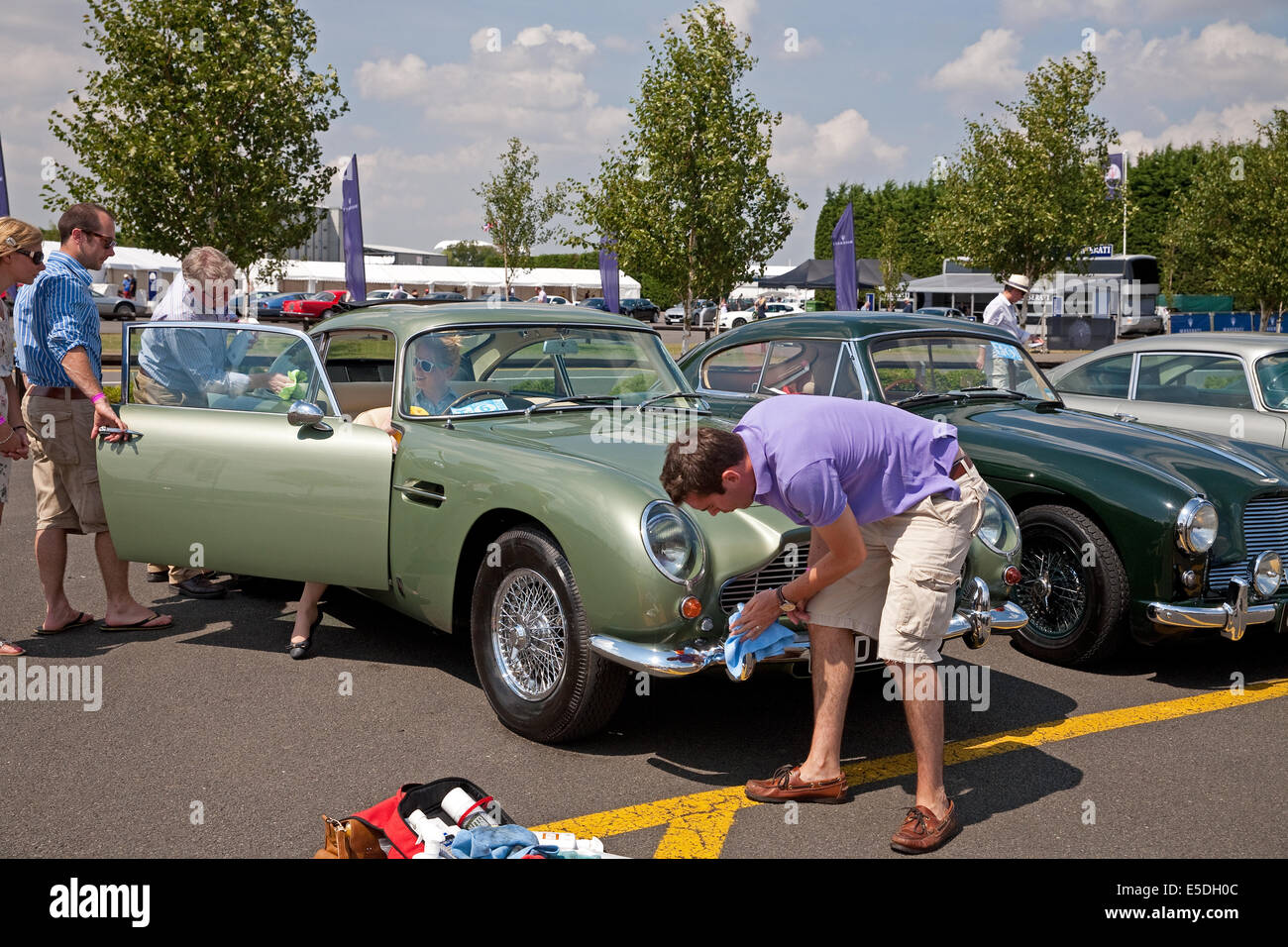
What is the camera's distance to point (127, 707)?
4773mm

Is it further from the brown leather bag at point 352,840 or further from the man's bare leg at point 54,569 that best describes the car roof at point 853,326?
the brown leather bag at point 352,840

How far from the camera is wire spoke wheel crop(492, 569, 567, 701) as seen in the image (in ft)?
14.2

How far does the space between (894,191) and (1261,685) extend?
259ft

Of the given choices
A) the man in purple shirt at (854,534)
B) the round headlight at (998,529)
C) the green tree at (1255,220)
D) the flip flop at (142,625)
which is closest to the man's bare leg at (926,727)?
the man in purple shirt at (854,534)

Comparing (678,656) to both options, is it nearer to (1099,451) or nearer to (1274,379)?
(1099,451)

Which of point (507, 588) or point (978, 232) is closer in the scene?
Result: point (507, 588)

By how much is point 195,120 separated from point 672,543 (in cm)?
1688

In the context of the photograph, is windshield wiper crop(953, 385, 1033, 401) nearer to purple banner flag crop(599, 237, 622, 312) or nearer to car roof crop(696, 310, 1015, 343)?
car roof crop(696, 310, 1015, 343)

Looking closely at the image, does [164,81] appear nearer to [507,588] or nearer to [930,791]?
[507,588]

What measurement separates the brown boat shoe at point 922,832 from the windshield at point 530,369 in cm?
255

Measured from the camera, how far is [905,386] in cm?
671
